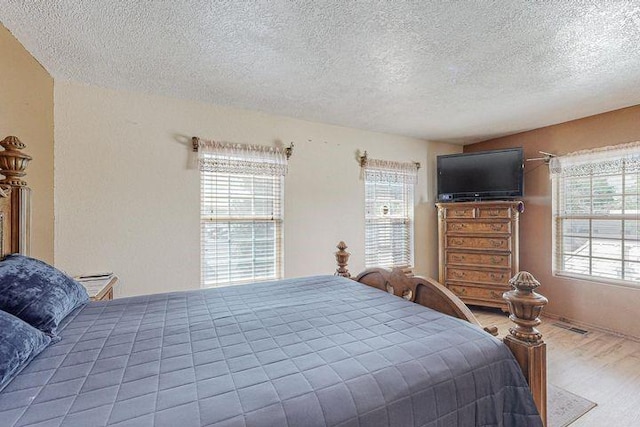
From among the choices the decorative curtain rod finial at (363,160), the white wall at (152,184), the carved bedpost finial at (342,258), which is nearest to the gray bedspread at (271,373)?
the carved bedpost finial at (342,258)

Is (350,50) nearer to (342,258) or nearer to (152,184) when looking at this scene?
(342,258)

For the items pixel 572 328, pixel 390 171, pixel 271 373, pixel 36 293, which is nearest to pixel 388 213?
pixel 390 171

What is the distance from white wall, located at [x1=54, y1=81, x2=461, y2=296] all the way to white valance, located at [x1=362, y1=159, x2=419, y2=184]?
510mm

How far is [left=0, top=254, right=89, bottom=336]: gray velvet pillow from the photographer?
122 centimetres

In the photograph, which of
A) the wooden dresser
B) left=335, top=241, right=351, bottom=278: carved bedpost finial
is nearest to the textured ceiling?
the wooden dresser

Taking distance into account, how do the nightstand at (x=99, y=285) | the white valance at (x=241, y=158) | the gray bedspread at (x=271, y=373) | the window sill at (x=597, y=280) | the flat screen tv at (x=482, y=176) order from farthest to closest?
the flat screen tv at (x=482, y=176), the window sill at (x=597, y=280), the white valance at (x=241, y=158), the nightstand at (x=99, y=285), the gray bedspread at (x=271, y=373)

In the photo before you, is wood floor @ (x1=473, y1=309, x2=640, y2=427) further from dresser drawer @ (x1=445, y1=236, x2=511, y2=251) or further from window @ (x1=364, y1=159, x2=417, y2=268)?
window @ (x1=364, y1=159, x2=417, y2=268)

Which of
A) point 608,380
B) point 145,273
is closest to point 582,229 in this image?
point 608,380

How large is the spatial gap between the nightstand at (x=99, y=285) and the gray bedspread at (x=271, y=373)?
0.59m

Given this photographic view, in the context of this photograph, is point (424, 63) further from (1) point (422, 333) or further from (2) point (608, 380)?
(2) point (608, 380)

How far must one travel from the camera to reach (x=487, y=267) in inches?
143

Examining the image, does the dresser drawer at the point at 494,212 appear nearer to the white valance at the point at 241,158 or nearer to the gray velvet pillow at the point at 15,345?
the white valance at the point at 241,158

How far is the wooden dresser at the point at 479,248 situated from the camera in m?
3.53

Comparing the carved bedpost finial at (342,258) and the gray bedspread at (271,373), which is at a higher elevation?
the carved bedpost finial at (342,258)
